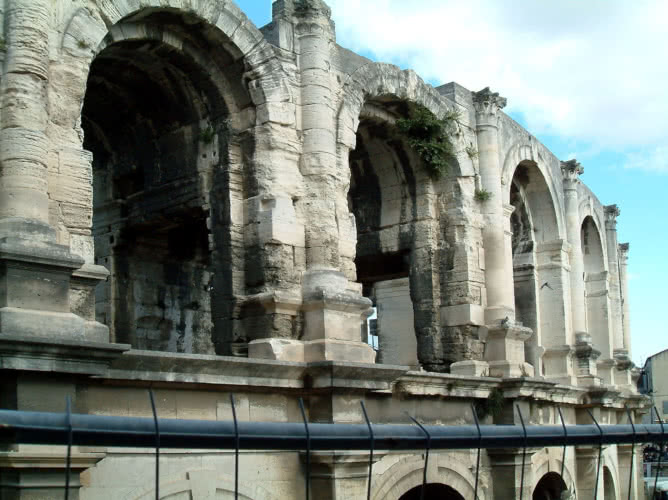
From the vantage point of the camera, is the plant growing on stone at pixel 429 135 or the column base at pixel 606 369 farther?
the column base at pixel 606 369

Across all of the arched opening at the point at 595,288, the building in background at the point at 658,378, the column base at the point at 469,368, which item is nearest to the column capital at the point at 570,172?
the arched opening at the point at 595,288

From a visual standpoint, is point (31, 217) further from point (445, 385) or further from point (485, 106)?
point (485, 106)

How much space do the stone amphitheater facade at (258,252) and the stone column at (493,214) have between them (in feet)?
0.13

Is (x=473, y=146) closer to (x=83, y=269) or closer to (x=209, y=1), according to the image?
(x=209, y=1)

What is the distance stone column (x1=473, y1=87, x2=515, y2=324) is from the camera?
42.3 ft

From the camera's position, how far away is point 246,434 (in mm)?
3598

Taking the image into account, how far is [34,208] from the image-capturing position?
7.36 meters

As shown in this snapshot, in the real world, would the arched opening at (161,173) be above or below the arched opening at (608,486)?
above

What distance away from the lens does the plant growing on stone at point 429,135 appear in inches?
496

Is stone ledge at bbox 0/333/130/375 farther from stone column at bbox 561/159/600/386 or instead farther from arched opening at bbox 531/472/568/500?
stone column at bbox 561/159/600/386

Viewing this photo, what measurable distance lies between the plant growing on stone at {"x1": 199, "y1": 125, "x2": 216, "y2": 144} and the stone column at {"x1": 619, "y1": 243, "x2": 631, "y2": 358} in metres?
12.1

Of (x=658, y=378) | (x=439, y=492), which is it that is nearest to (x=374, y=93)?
(x=439, y=492)

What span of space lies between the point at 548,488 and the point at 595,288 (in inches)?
196

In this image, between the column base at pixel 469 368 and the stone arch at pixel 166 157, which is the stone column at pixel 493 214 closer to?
the column base at pixel 469 368
